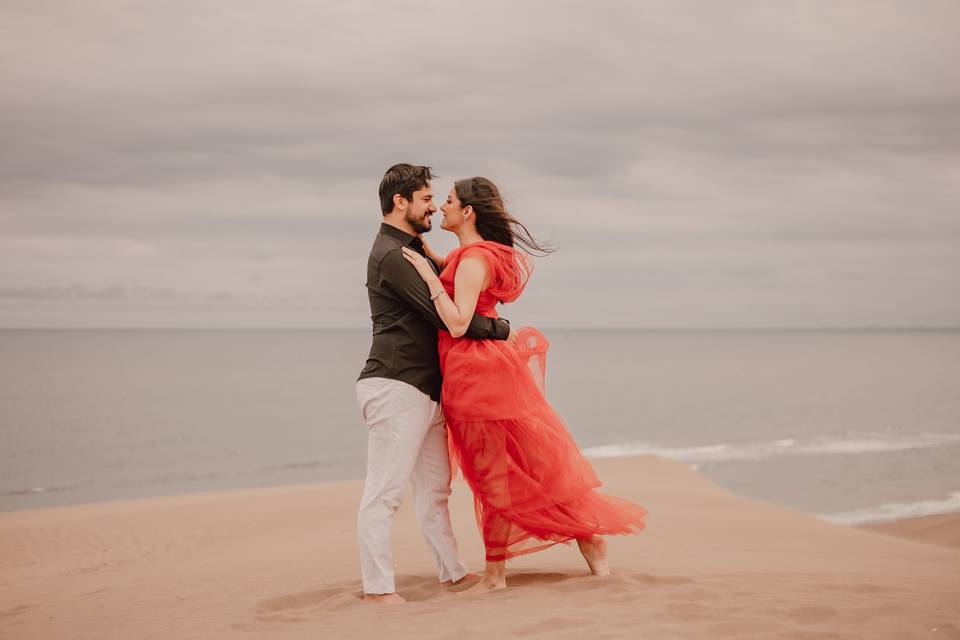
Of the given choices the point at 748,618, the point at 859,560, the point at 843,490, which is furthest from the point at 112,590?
the point at 843,490

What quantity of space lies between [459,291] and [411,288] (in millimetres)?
306

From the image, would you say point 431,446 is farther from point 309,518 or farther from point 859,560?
point 309,518

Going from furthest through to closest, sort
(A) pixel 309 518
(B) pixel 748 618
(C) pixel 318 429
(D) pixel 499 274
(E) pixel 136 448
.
Answer: 1. (C) pixel 318 429
2. (E) pixel 136 448
3. (A) pixel 309 518
4. (D) pixel 499 274
5. (B) pixel 748 618

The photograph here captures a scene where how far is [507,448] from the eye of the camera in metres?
5.72

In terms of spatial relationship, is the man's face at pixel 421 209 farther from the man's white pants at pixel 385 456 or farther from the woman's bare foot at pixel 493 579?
the woman's bare foot at pixel 493 579

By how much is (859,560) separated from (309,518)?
772cm

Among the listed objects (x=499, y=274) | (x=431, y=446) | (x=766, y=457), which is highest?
(x=499, y=274)

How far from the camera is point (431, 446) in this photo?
591cm

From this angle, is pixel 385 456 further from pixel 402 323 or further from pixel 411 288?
pixel 411 288

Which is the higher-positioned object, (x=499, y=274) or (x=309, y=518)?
(x=499, y=274)

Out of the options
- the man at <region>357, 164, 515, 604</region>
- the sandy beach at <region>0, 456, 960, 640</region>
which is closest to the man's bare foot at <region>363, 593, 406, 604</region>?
the man at <region>357, 164, 515, 604</region>

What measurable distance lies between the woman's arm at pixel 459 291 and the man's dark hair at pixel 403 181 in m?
0.44

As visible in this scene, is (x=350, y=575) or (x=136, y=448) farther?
(x=136, y=448)

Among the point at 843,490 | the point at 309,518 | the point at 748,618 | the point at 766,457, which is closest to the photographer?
the point at 748,618
